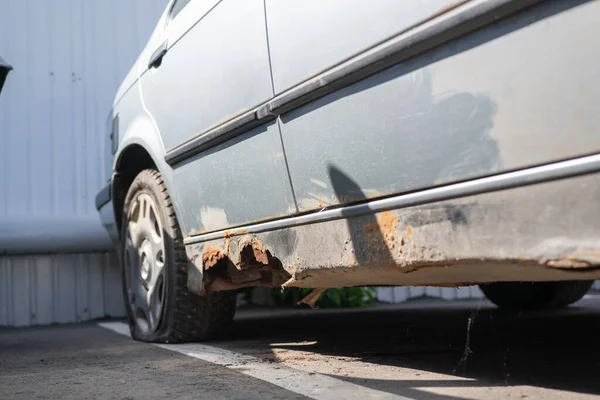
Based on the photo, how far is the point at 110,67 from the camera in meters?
5.27

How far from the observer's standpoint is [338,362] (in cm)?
230

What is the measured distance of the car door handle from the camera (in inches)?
114

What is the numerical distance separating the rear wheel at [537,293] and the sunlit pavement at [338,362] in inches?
10.7

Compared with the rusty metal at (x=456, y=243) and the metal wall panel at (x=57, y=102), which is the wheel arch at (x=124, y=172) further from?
the metal wall panel at (x=57, y=102)

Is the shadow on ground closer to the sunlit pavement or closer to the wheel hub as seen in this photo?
the sunlit pavement

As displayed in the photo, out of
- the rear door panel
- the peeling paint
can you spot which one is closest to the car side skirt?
the peeling paint

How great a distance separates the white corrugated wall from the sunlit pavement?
120cm

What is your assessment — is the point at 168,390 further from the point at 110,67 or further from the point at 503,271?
the point at 110,67

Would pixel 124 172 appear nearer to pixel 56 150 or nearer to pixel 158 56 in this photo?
pixel 158 56

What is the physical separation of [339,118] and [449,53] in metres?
0.41

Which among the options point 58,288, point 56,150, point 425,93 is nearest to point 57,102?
point 56,150

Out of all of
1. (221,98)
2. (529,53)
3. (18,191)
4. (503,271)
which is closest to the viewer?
(529,53)

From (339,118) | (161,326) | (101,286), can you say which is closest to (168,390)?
(339,118)

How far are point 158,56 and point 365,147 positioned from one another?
1517 mm
